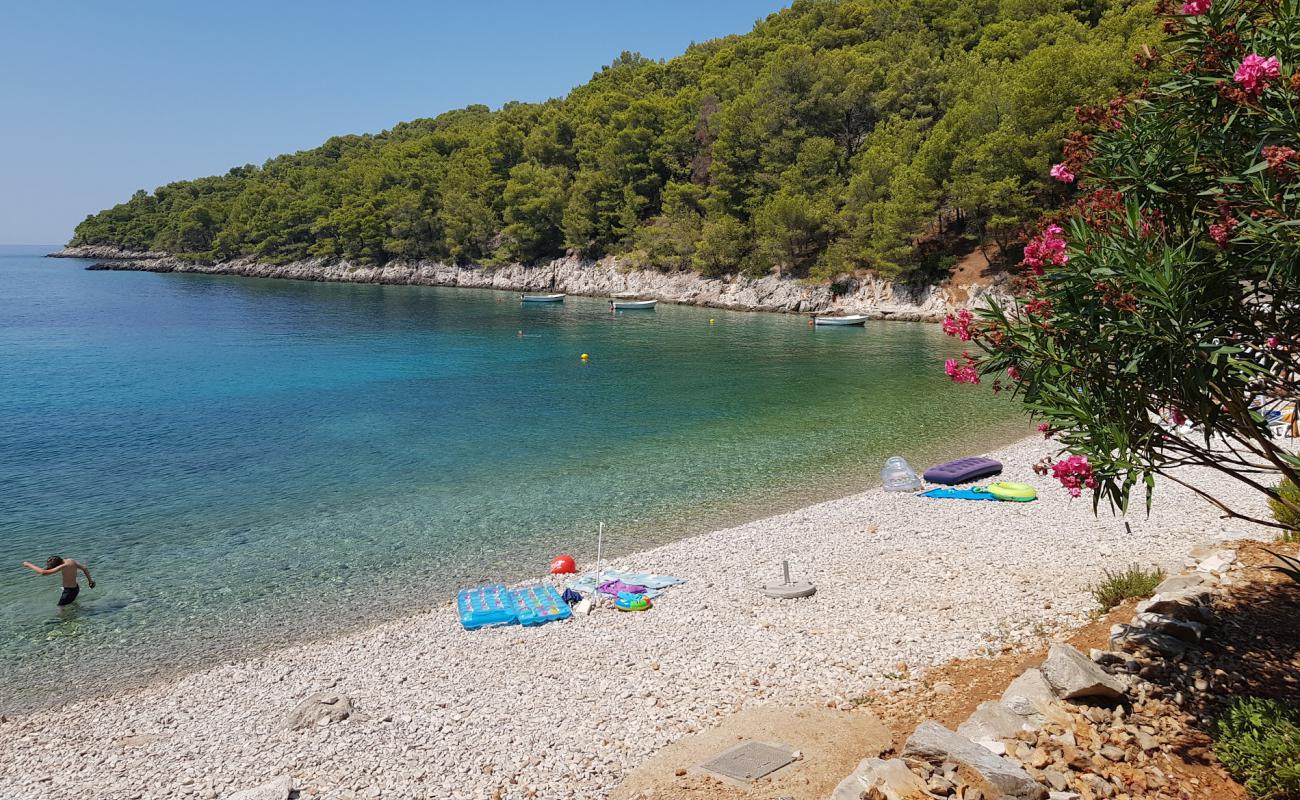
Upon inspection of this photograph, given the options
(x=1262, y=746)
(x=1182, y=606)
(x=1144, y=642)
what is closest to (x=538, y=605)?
(x=1144, y=642)

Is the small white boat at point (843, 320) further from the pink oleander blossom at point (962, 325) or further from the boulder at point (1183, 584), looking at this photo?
the pink oleander blossom at point (962, 325)

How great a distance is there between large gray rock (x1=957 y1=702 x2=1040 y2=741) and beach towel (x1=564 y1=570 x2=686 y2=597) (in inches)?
276

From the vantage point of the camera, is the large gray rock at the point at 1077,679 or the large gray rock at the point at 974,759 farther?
the large gray rock at the point at 1077,679

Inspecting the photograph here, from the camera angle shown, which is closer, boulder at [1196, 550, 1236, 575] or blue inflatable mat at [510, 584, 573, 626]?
boulder at [1196, 550, 1236, 575]

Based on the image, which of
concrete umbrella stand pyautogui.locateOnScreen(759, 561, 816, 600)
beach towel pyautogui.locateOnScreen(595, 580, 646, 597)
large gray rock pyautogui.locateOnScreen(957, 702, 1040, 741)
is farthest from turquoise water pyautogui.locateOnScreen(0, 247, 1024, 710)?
large gray rock pyautogui.locateOnScreen(957, 702, 1040, 741)

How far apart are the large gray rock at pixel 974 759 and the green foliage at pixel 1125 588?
18.6ft

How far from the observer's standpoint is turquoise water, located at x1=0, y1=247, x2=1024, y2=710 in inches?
596

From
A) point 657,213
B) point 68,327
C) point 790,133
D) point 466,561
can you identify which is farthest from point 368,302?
point 466,561

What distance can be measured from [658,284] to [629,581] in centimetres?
7366

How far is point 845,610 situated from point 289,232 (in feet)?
473

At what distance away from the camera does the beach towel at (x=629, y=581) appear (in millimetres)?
14250

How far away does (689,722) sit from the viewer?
30.3ft

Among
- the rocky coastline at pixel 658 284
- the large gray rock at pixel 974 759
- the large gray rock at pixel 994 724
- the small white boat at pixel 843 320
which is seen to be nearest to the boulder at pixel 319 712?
the large gray rock at pixel 974 759

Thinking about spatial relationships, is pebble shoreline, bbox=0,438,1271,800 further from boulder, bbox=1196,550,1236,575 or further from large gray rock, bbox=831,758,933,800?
large gray rock, bbox=831,758,933,800
